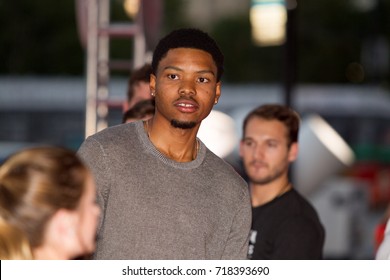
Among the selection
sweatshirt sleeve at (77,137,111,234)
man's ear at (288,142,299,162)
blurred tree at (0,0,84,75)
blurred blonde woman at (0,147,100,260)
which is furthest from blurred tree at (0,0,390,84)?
blurred blonde woman at (0,147,100,260)

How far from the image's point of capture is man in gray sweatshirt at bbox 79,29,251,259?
9.66 feet

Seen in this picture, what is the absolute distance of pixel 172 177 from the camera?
9.86 ft

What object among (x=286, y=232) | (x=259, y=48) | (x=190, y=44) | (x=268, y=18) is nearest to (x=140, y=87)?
(x=286, y=232)

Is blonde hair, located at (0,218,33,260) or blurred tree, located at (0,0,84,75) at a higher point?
blonde hair, located at (0,218,33,260)

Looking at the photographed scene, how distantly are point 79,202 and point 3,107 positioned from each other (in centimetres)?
3614

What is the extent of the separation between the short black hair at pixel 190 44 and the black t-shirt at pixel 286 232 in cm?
109

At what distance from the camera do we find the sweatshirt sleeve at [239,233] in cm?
311

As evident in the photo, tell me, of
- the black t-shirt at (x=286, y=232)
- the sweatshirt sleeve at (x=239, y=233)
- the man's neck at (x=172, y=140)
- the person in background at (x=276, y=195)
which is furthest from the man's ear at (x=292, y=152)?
the man's neck at (x=172, y=140)

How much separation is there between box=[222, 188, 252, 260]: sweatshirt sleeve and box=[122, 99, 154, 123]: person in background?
133cm

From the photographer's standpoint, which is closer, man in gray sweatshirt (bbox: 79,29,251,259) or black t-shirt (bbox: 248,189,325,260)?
man in gray sweatshirt (bbox: 79,29,251,259)

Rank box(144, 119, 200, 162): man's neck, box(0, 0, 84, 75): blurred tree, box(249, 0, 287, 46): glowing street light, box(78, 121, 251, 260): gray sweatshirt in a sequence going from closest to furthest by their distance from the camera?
box(78, 121, 251, 260): gray sweatshirt, box(144, 119, 200, 162): man's neck, box(249, 0, 287, 46): glowing street light, box(0, 0, 84, 75): blurred tree

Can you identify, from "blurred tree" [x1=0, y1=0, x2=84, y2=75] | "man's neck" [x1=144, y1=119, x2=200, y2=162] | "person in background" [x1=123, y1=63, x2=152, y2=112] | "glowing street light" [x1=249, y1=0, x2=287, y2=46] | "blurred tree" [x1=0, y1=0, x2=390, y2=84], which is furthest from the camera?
"blurred tree" [x1=0, y1=0, x2=84, y2=75]

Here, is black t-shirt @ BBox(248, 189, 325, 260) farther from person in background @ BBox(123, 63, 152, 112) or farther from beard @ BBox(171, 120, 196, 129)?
beard @ BBox(171, 120, 196, 129)

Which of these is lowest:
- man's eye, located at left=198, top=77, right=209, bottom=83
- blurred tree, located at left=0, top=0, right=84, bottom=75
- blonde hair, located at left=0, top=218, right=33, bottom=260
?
blurred tree, located at left=0, top=0, right=84, bottom=75
